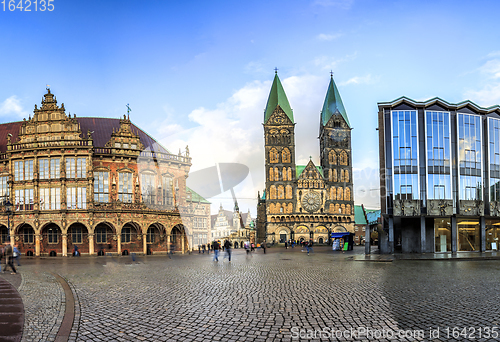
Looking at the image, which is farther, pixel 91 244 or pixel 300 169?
pixel 300 169

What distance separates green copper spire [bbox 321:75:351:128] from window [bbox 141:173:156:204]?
72.4 m

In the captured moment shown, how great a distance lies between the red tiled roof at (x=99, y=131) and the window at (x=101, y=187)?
6494mm

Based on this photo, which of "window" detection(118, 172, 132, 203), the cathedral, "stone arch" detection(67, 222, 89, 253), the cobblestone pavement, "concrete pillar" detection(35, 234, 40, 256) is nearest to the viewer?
the cobblestone pavement

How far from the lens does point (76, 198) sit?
45969mm

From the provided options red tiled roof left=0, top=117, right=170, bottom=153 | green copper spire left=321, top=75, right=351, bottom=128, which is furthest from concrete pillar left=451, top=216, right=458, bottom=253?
green copper spire left=321, top=75, right=351, bottom=128

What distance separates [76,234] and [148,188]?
9322mm

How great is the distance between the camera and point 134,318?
31.2 feet

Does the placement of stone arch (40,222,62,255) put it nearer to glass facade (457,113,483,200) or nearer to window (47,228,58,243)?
window (47,228,58,243)

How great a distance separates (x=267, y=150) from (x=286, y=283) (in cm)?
9252

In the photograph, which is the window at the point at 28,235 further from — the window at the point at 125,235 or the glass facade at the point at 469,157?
the glass facade at the point at 469,157

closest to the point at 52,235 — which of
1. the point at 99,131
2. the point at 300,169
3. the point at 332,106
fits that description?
the point at 99,131

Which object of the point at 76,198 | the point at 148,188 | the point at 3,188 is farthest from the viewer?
the point at 148,188

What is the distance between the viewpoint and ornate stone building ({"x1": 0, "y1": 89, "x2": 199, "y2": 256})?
4597cm

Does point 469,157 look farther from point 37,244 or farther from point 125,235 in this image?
point 37,244
